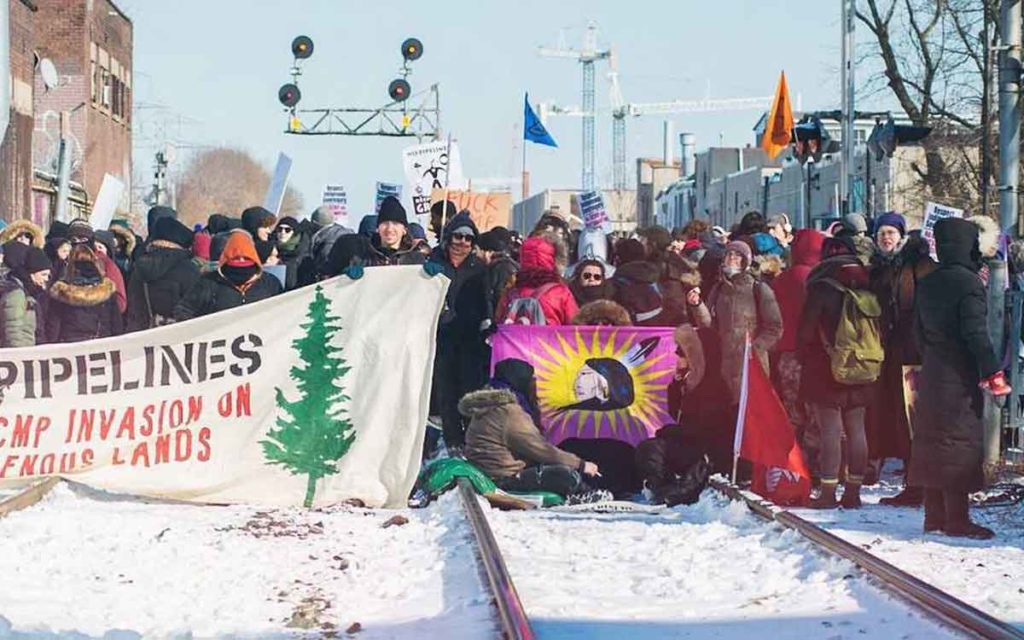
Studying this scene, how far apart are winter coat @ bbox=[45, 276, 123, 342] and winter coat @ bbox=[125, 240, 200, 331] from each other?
0.99 feet

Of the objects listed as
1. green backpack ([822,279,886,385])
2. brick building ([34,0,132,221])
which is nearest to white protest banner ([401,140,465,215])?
green backpack ([822,279,886,385])

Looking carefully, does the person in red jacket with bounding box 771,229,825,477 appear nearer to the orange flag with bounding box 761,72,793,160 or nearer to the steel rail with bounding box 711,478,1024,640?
the steel rail with bounding box 711,478,1024,640

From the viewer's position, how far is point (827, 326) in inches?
503

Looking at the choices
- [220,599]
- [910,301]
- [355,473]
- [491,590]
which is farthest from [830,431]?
[220,599]

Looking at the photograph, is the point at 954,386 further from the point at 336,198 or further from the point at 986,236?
the point at 336,198

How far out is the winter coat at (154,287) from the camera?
15.2 meters

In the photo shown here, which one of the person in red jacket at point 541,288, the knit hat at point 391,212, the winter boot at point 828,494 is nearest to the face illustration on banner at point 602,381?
the person in red jacket at point 541,288

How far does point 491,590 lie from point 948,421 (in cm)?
367

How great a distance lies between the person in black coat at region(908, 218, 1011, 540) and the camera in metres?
11.2

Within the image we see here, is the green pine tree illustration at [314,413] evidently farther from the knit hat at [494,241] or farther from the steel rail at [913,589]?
the steel rail at [913,589]

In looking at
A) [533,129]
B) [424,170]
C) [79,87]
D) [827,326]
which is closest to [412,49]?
[79,87]

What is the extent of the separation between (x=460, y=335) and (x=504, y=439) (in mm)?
2300

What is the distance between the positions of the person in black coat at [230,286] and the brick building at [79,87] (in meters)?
35.1

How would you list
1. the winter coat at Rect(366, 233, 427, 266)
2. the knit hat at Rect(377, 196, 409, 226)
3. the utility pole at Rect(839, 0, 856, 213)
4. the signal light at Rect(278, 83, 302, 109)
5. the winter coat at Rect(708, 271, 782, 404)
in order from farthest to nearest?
the signal light at Rect(278, 83, 302, 109), the utility pole at Rect(839, 0, 856, 213), the knit hat at Rect(377, 196, 409, 226), the winter coat at Rect(366, 233, 427, 266), the winter coat at Rect(708, 271, 782, 404)
